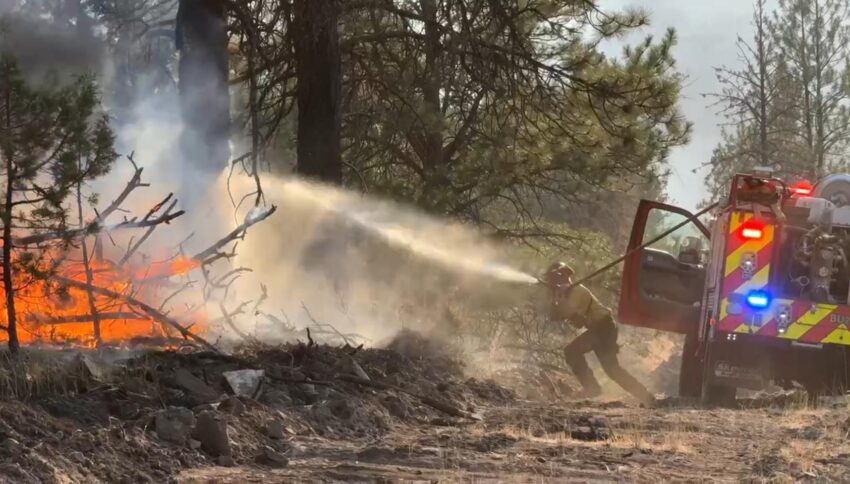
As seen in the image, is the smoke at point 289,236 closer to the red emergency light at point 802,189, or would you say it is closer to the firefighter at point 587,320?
the firefighter at point 587,320

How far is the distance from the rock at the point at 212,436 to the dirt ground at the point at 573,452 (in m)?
0.23

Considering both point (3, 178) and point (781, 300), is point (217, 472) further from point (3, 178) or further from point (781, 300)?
point (781, 300)

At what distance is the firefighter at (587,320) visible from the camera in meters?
11.6

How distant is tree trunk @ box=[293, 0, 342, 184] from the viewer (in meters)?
10.9

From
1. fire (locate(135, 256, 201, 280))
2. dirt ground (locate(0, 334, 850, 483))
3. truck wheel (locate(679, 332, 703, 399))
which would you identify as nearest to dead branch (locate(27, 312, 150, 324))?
fire (locate(135, 256, 201, 280))

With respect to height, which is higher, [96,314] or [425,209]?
[425,209]

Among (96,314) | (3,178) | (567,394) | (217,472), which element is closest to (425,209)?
(567,394)

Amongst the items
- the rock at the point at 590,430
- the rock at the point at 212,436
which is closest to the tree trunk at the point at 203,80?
the rock at the point at 590,430

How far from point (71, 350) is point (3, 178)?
3.67 feet

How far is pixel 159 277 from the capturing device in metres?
8.77

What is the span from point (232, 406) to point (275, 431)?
0.34m

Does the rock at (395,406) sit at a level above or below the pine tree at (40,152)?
below

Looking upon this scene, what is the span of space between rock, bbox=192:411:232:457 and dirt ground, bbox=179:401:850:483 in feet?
0.74

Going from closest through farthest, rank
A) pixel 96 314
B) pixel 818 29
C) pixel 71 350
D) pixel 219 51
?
pixel 71 350
pixel 96 314
pixel 219 51
pixel 818 29
